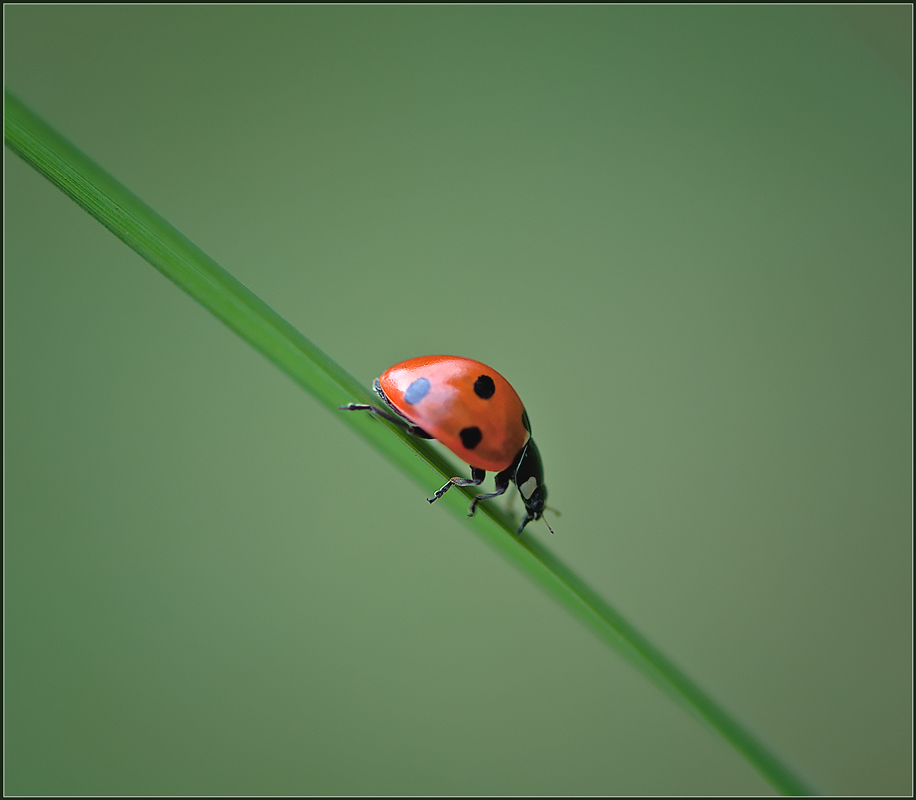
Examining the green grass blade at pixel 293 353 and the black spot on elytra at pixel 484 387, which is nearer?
the green grass blade at pixel 293 353

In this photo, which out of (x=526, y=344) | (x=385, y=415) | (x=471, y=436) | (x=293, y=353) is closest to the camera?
(x=293, y=353)

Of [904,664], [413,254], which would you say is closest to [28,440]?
[413,254]

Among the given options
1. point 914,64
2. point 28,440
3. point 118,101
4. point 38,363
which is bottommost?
point 28,440

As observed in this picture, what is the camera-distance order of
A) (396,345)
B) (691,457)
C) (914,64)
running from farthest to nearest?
(691,457), (396,345), (914,64)

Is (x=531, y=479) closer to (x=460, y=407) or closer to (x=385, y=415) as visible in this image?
(x=460, y=407)

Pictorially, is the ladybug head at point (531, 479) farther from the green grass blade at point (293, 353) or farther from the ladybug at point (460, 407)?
the green grass blade at point (293, 353)

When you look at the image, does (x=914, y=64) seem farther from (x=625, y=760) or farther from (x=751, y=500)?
(x=625, y=760)

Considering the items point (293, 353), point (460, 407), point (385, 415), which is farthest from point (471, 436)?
point (293, 353)

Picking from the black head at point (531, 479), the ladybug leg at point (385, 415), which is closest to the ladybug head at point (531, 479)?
the black head at point (531, 479)
